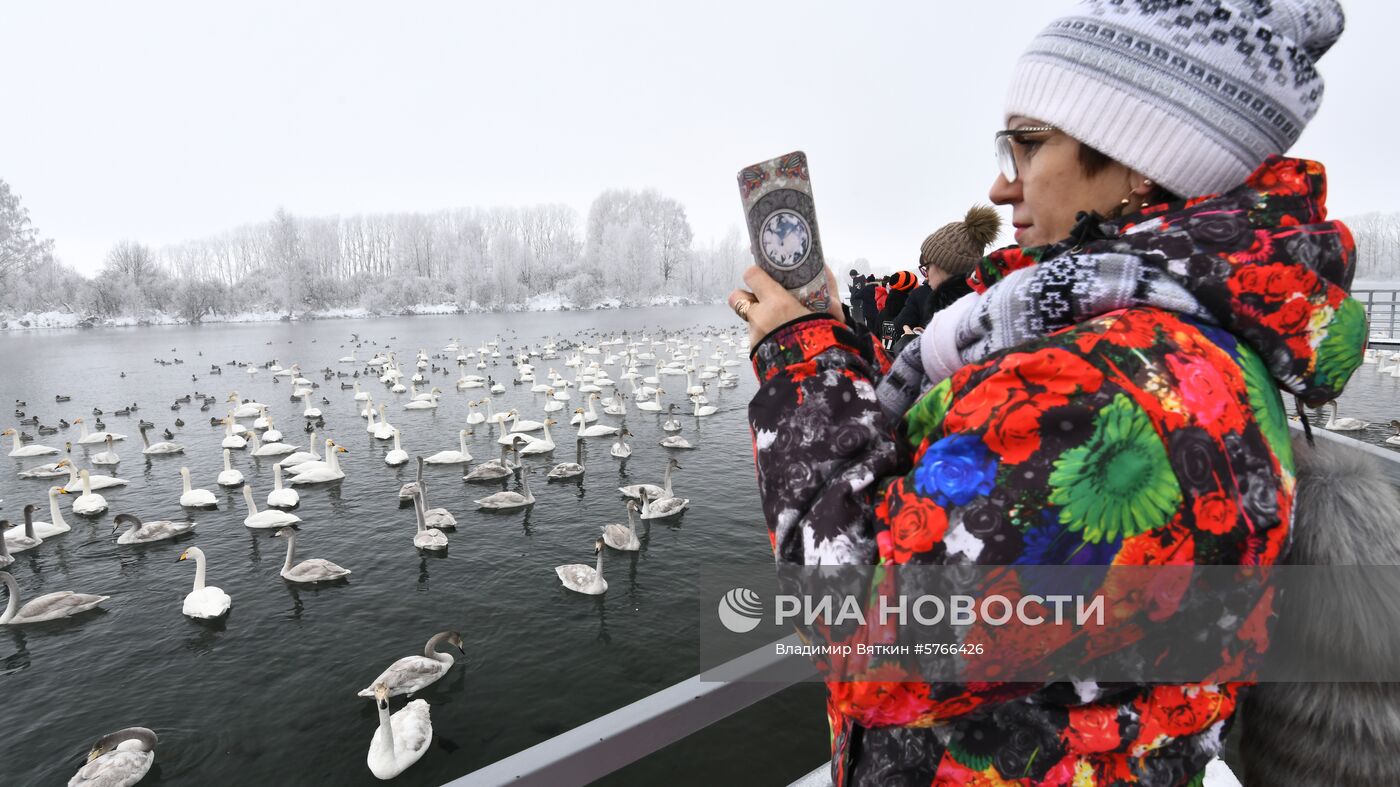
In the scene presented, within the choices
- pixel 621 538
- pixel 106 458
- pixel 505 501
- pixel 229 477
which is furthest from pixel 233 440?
pixel 621 538

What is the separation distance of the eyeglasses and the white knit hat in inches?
3.9

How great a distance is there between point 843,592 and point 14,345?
7157cm

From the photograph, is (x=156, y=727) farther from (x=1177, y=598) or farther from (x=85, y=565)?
(x=1177, y=598)

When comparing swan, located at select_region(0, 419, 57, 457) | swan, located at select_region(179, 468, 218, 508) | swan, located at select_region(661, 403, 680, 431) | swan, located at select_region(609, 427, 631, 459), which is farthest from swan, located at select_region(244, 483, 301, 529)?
swan, located at select_region(0, 419, 57, 457)

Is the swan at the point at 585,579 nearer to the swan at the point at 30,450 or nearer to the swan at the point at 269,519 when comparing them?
the swan at the point at 269,519

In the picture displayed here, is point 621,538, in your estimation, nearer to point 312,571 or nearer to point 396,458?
point 312,571

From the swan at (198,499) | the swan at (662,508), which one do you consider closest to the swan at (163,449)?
the swan at (198,499)

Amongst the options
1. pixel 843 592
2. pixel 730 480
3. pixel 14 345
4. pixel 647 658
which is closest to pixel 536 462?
pixel 730 480

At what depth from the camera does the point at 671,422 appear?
18.9m

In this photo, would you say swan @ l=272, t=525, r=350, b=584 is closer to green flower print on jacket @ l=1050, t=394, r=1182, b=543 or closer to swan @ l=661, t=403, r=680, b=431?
swan @ l=661, t=403, r=680, b=431

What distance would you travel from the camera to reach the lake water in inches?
260

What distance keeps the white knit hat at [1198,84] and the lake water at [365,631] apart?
6.39 m

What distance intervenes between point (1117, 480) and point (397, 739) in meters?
7.21

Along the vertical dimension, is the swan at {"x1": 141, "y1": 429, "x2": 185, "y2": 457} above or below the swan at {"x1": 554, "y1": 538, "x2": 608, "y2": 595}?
above
